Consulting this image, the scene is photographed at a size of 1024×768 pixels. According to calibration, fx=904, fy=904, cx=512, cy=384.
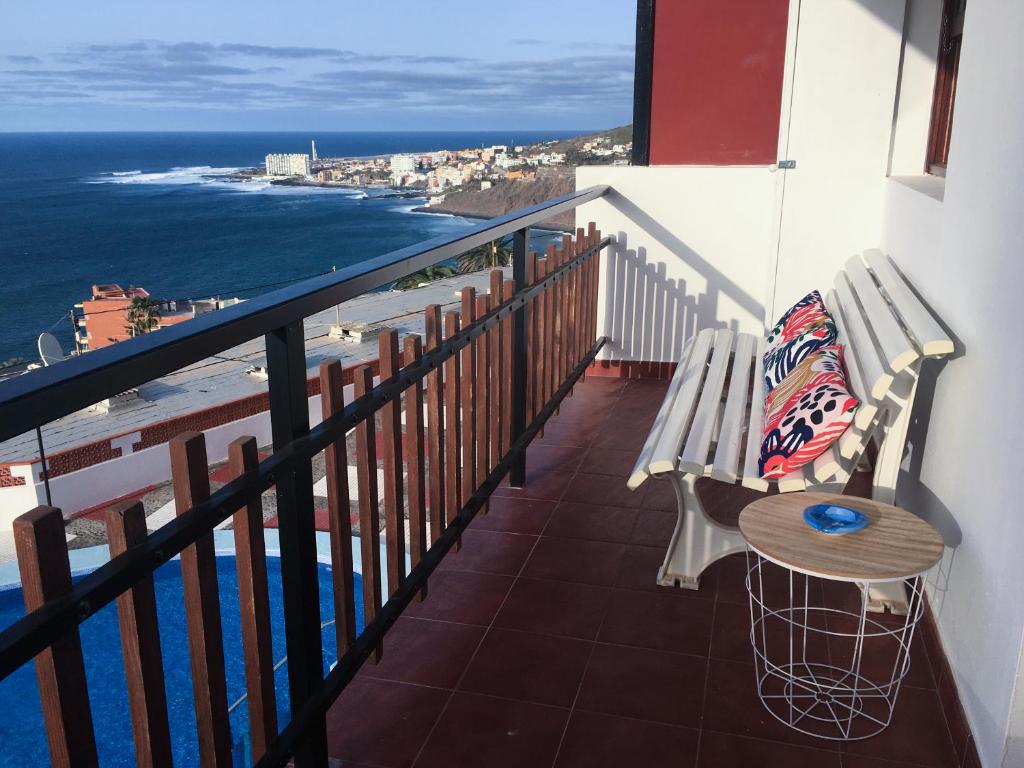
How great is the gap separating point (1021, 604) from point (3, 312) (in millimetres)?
75424

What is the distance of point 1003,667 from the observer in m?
1.82

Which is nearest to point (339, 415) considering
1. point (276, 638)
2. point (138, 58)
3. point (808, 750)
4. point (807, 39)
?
point (808, 750)

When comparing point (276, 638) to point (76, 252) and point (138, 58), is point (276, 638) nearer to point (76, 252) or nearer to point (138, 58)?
point (76, 252)

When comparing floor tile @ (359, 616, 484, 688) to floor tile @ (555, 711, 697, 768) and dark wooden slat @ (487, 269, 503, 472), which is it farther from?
dark wooden slat @ (487, 269, 503, 472)

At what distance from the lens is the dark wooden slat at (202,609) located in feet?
4.49

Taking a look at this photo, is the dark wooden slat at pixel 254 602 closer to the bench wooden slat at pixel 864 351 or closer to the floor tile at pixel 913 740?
the floor tile at pixel 913 740

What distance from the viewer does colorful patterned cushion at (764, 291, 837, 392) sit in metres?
3.21

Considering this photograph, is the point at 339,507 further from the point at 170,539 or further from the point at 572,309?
the point at 572,309

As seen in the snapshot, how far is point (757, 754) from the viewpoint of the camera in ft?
6.96

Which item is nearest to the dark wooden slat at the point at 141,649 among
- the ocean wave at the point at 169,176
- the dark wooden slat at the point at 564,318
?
the dark wooden slat at the point at 564,318

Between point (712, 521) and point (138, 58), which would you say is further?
point (138, 58)

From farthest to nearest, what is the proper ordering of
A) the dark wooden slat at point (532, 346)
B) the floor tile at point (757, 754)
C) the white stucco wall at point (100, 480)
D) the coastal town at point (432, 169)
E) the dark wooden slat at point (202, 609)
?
the coastal town at point (432, 169), the white stucco wall at point (100, 480), the dark wooden slat at point (532, 346), the floor tile at point (757, 754), the dark wooden slat at point (202, 609)

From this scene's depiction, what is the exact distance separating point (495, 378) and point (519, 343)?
1.27ft

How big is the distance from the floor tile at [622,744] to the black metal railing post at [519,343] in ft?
4.60
